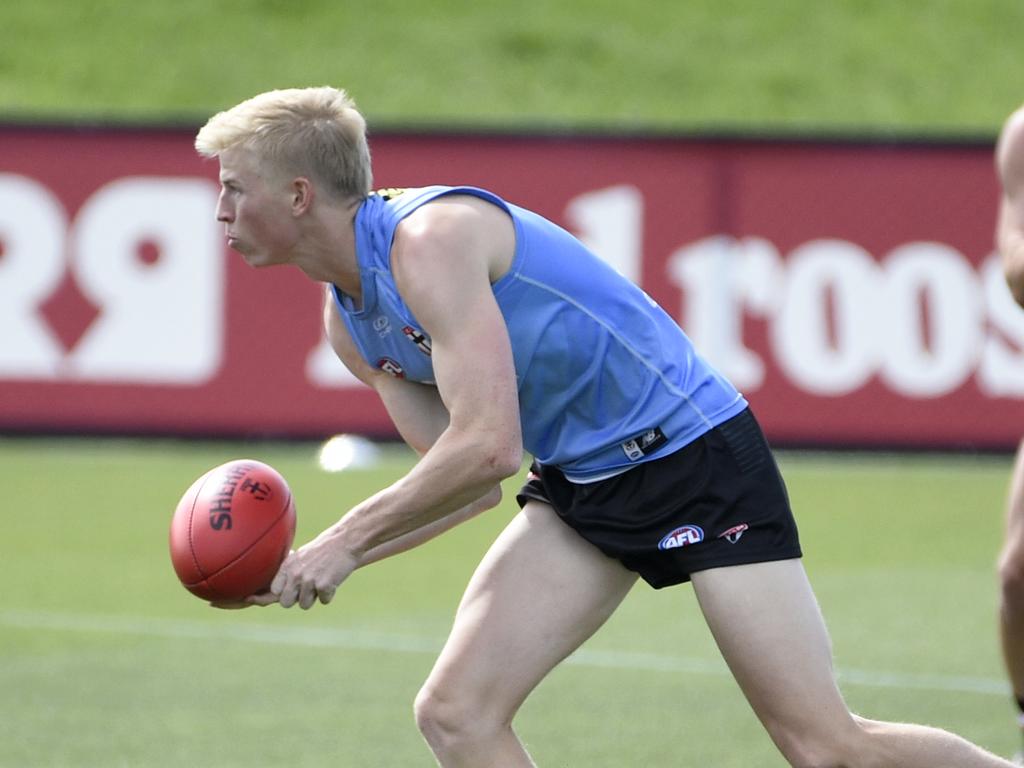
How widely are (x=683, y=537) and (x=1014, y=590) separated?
6.12 feet

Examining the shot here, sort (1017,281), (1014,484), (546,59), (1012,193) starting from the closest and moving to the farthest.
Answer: (1017,281) < (1012,193) < (1014,484) < (546,59)

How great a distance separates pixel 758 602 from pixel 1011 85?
57.2 ft

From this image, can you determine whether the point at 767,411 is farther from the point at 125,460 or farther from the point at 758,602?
the point at 758,602

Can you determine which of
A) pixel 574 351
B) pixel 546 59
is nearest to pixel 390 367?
pixel 574 351

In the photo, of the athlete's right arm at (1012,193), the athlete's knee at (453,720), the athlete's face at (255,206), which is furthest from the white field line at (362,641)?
the athlete's face at (255,206)

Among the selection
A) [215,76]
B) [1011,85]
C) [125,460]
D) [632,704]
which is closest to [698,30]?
[1011,85]

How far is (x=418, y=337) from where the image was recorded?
4.88 metres

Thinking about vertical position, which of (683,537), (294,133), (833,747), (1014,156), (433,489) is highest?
(294,133)

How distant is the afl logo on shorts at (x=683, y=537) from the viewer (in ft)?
16.4

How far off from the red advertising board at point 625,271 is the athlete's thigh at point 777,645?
396 inches

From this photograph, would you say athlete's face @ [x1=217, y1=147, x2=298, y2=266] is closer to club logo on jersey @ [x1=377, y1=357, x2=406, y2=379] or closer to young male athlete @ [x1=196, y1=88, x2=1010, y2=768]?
young male athlete @ [x1=196, y1=88, x2=1010, y2=768]

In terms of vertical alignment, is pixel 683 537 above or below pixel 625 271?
above

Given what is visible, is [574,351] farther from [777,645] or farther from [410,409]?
[777,645]

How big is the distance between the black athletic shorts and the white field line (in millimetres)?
3384
